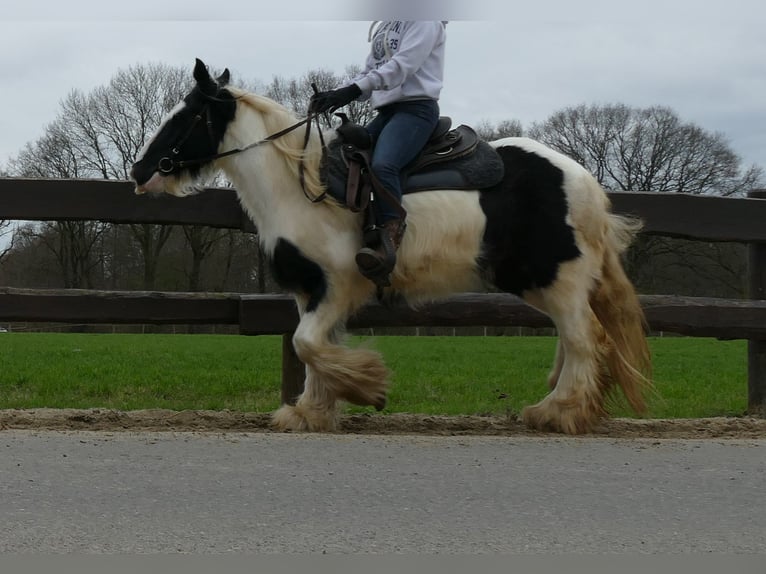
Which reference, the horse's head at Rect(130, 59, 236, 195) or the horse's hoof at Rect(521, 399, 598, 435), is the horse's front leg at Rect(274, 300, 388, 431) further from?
the horse's head at Rect(130, 59, 236, 195)

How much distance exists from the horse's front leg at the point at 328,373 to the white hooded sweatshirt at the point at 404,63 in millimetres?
1319

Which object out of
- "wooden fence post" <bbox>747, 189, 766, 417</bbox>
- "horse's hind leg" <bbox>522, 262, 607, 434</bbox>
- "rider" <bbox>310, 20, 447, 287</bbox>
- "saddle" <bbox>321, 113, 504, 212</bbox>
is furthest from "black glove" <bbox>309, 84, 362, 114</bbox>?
"wooden fence post" <bbox>747, 189, 766, 417</bbox>

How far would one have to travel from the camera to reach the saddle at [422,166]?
535 centimetres

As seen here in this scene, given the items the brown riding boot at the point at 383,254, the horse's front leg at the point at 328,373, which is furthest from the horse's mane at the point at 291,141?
the horse's front leg at the point at 328,373

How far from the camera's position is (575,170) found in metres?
5.59

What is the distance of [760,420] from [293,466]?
11.7 feet

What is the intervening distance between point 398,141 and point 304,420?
1.77m

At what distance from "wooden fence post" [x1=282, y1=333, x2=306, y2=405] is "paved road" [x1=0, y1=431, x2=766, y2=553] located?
1422mm

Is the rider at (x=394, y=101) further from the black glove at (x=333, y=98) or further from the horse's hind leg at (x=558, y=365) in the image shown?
the horse's hind leg at (x=558, y=365)

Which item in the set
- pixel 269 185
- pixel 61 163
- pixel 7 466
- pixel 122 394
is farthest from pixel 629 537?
pixel 61 163

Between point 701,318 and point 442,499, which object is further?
point 701,318

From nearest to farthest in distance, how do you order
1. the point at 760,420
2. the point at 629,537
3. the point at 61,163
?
the point at 629,537 < the point at 760,420 < the point at 61,163

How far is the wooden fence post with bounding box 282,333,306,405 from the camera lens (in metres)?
6.41

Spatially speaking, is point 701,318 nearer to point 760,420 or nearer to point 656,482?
point 760,420
